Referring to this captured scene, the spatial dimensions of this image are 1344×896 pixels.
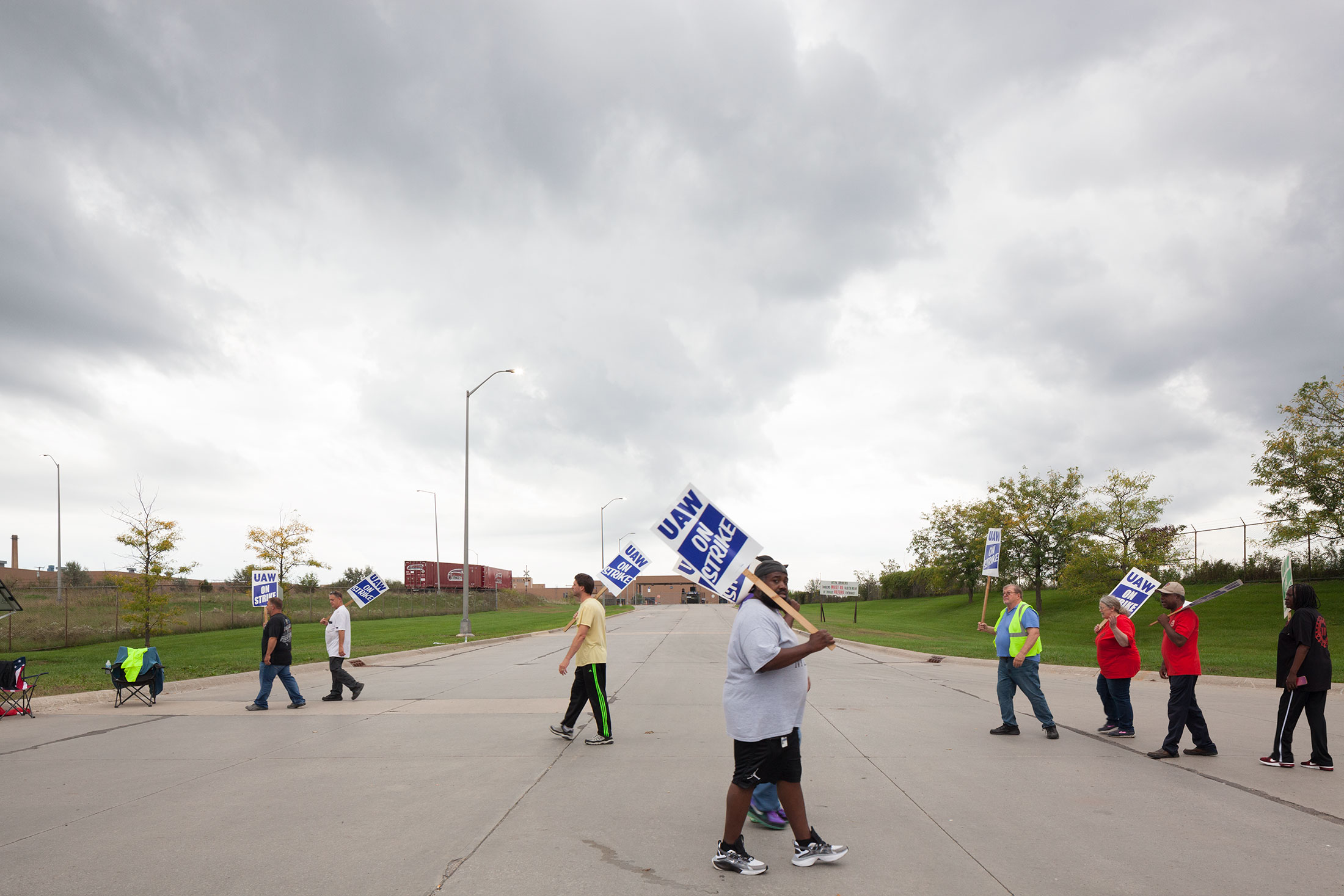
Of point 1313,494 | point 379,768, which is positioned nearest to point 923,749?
point 379,768

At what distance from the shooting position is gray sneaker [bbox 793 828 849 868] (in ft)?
15.8

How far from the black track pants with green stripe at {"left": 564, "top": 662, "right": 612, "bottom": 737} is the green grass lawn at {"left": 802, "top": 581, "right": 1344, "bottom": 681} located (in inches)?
510

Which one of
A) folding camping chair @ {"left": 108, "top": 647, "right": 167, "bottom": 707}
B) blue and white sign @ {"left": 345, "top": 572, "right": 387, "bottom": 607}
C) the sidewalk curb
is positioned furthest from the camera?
blue and white sign @ {"left": 345, "top": 572, "right": 387, "bottom": 607}

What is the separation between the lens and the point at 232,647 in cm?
2586

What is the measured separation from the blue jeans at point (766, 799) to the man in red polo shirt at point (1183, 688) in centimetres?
457

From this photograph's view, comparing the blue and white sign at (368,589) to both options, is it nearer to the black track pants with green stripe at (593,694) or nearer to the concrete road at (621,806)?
the concrete road at (621,806)

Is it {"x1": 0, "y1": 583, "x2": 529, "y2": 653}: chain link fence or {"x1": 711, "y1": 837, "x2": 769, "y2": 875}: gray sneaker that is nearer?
{"x1": 711, "y1": 837, "x2": 769, "y2": 875}: gray sneaker

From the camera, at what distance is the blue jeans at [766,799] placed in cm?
585

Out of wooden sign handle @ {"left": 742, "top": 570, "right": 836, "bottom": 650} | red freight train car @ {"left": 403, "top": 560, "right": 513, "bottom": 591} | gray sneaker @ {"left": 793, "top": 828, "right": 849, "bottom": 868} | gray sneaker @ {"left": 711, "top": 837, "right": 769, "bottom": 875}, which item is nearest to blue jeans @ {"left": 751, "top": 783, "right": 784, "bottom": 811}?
gray sneaker @ {"left": 793, "top": 828, "right": 849, "bottom": 868}

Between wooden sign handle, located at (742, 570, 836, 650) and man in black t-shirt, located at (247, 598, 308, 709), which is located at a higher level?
wooden sign handle, located at (742, 570, 836, 650)

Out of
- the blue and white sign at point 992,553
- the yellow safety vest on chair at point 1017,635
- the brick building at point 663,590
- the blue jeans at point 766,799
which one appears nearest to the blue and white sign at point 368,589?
the blue and white sign at point 992,553

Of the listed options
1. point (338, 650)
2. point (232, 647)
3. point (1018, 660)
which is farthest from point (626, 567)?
point (232, 647)

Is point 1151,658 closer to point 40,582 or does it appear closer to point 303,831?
point 303,831

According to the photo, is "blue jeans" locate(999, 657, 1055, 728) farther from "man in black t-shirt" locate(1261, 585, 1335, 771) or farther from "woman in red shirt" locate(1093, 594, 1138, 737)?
"man in black t-shirt" locate(1261, 585, 1335, 771)
